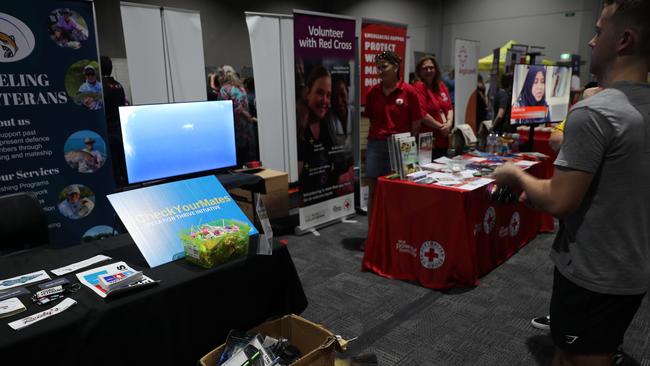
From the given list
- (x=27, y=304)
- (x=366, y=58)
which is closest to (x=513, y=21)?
(x=366, y=58)

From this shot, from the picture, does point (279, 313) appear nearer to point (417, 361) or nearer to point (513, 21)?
point (417, 361)

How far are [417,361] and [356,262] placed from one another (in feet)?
4.17

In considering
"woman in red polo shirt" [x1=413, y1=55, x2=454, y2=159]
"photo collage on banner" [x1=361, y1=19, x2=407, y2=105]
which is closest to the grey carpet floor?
"woman in red polo shirt" [x1=413, y1=55, x2=454, y2=159]

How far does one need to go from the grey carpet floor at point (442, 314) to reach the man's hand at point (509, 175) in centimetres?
118

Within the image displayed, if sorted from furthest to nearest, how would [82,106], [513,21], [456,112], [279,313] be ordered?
[513,21], [456,112], [82,106], [279,313]

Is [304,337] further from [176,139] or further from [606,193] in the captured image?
[176,139]

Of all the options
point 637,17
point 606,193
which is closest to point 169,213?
point 606,193

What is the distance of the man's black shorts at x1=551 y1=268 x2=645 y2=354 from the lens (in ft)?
3.74

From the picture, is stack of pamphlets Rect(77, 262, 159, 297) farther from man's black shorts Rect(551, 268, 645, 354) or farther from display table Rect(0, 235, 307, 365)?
man's black shorts Rect(551, 268, 645, 354)

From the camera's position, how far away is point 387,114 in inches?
127

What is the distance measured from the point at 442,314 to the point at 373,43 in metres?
2.88

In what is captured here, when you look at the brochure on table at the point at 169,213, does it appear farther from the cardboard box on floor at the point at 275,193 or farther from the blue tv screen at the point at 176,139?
the cardboard box on floor at the point at 275,193

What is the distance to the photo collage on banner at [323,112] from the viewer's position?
369cm

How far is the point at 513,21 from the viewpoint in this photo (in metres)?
9.26
